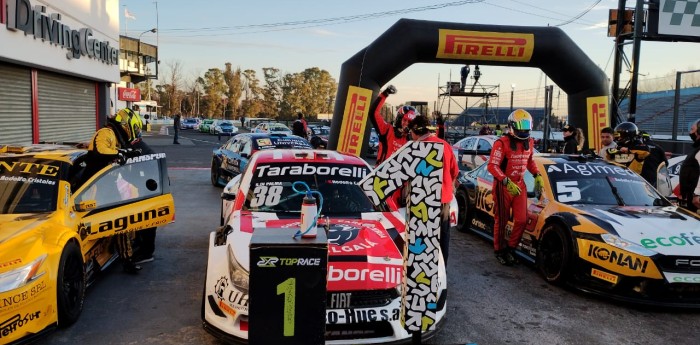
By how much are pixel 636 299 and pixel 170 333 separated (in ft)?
13.7

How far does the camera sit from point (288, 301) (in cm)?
296

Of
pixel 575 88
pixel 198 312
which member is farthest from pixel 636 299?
pixel 575 88

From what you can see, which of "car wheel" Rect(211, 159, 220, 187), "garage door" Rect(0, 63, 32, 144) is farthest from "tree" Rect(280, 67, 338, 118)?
"car wheel" Rect(211, 159, 220, 187)

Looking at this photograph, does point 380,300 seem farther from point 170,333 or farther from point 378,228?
point 170,333

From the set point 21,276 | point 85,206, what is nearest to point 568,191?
point 85,206

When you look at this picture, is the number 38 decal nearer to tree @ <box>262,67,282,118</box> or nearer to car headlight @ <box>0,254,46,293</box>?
car headlight @ <box>0,254,46,293</box>

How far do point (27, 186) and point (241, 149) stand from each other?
7310 millimetres

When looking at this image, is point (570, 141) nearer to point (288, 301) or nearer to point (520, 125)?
point (520, 125)

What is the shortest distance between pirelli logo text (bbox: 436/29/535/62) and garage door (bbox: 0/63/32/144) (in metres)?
10.4

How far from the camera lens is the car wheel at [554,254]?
5535mm

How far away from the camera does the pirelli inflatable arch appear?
11680 millimetres

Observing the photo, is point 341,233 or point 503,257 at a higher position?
point 341,233

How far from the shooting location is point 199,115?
9869 cm

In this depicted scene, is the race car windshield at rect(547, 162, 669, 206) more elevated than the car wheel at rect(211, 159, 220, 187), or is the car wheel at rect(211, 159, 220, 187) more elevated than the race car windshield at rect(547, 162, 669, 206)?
the race car windshield at rect(547, 162, 669, 206)
